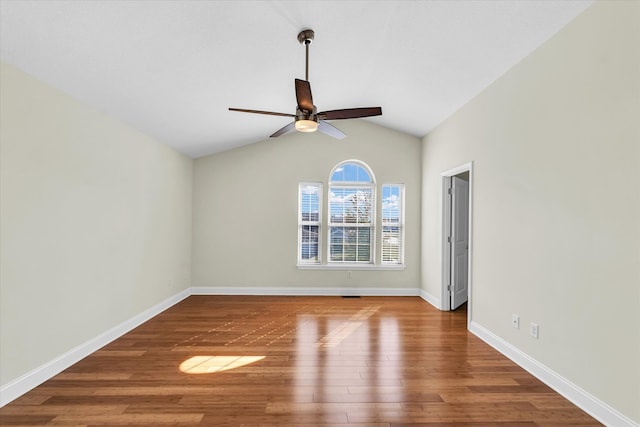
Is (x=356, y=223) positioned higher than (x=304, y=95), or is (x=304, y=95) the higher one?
(x=304, y=95)

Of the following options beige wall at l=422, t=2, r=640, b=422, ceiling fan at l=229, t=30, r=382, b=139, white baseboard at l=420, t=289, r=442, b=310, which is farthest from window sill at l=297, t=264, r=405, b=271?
ceiling fan at l=229, t=30, r=382, b=139

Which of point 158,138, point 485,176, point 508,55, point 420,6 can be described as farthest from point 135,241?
point 508,55

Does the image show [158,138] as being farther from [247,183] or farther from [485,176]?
[485,176]

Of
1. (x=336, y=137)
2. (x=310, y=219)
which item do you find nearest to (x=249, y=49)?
(x=336, y=137)

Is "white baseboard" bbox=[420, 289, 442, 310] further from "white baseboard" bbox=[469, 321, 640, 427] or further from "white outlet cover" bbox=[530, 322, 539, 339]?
"white outlet cover" bbox=[530, 322, 539, 339]

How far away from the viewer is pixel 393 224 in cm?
626

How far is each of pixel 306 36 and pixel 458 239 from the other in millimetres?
3696

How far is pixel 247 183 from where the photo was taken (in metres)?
6.18

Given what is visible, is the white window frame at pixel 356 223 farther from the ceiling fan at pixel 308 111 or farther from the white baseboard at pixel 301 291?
the ceiling fan at pixel 308 111

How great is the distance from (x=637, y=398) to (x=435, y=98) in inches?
138

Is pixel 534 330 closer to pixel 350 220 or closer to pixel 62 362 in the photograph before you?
pixel 350 220

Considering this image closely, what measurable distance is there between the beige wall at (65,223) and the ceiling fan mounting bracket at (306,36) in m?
2.05

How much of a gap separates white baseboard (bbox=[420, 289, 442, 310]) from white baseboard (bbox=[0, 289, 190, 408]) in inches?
158

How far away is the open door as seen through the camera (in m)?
5.23
